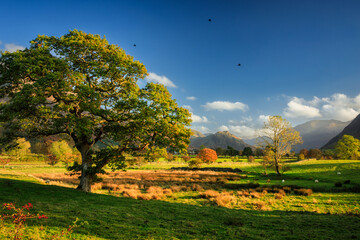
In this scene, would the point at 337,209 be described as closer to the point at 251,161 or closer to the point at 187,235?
the point at 187,235

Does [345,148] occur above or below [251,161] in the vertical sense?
above

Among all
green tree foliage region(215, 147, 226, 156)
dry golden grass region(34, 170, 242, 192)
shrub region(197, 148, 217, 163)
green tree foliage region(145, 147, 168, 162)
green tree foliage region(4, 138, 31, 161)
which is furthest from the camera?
green tree foliage region(215, 147, 226, 156)

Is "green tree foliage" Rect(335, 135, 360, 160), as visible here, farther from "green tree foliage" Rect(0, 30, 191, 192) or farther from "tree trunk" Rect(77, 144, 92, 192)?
"tree trunk" Rect(77, 144, 92, 192)

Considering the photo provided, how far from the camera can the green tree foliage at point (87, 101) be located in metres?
15.7

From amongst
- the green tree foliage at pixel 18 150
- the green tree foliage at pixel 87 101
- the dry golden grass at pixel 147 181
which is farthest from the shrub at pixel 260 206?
the green tree foliage at pixel 18 150

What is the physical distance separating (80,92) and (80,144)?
274 inches

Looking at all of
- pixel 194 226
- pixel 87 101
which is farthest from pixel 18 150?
pixel 194 226

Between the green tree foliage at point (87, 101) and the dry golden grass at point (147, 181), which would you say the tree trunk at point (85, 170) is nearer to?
the green tree foliage at point (87, 101)

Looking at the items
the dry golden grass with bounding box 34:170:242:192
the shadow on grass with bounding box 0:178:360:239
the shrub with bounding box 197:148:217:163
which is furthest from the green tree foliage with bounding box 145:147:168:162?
the shrub with bounding box 197:148:217:163

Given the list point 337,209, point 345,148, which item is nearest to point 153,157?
point 337,209

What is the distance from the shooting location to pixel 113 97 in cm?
1970

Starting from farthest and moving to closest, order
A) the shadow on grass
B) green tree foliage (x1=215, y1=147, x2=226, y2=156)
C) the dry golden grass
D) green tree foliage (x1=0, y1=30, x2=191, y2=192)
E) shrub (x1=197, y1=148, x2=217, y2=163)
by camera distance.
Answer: green tree foliage (x1=215, y1=147, x2=226, y2=156), shrub (x1=197, y1=148, x2=217, y2=163), the dry golden grass, green tree foliage (x1=0, y1=30, x2=191, y2=192), the shadow on grass

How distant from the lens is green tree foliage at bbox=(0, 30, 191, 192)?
51.5 feet

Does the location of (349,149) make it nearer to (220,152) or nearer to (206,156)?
(206,156)
